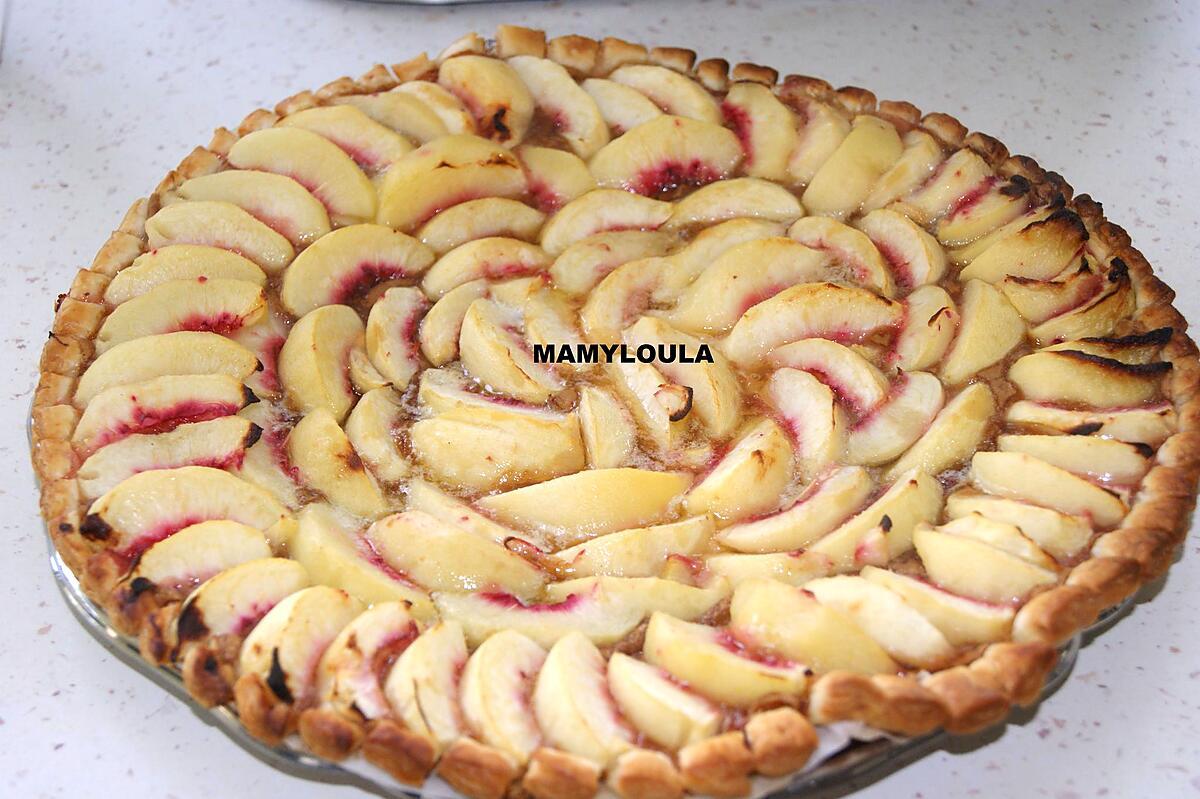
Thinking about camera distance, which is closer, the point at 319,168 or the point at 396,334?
the point at 396,334

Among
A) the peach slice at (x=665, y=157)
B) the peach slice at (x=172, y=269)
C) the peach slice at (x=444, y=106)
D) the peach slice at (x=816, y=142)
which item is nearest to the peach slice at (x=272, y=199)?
the peach slice at (x=172, y=269)

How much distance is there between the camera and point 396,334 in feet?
7.66

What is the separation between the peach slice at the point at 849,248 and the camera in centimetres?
238

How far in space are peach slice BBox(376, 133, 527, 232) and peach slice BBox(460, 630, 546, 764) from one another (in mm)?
906

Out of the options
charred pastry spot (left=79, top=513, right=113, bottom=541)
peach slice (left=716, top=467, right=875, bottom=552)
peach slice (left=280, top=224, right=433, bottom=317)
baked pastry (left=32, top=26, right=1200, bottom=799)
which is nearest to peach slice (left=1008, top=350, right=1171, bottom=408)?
baked pastry (left=32, top=26, right=1200, bottom=799)

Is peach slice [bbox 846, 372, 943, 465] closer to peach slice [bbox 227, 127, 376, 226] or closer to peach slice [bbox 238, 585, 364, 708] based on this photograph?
peach slice [bbox 238, 585, 364, 708]

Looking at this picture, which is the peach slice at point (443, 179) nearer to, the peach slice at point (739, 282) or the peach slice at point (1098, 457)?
the peach slice at point (739, 282)

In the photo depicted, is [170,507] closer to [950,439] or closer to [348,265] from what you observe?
[348,265]

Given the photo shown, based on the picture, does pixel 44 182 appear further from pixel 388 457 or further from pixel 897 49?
pixel 897 49

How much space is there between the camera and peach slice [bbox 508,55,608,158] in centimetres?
260

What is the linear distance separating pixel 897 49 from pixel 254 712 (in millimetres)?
2102

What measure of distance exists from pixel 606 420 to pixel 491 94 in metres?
0.74

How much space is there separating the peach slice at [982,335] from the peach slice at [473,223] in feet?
2.40

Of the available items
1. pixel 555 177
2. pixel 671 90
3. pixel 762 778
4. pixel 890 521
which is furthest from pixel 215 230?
pixel 762 778
